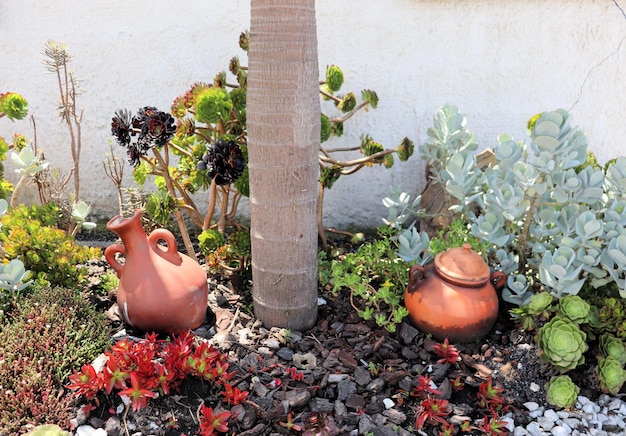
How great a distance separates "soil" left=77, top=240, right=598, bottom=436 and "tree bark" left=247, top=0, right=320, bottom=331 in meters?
0.18

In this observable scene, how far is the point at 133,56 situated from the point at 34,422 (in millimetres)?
2380

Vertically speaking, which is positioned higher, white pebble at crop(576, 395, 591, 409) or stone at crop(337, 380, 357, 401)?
stone at crop(337, 380, 357, 401)

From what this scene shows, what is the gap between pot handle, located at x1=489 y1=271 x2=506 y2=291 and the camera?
231 cm

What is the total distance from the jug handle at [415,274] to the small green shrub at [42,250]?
1537 mm

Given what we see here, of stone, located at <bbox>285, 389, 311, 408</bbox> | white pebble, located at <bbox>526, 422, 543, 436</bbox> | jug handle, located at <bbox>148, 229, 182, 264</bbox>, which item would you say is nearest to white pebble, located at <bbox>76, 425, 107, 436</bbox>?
stone, located at <bbox>285, 389, 311, 408</bbox>

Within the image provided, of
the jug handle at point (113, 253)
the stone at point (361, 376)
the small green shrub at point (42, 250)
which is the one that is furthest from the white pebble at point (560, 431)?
the small green shrub at point (42, 250)

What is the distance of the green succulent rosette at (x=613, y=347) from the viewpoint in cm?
207

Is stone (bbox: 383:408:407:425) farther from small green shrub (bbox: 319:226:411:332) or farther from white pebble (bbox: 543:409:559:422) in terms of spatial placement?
white pebble (bbox: 543:409:559:422)

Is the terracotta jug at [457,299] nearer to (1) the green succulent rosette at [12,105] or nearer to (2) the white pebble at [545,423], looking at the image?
(2) the white pebble at [545,423]

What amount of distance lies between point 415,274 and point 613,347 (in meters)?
0.82

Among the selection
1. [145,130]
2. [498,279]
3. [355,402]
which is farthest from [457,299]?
[145,130]

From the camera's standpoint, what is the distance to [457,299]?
2.21 meters

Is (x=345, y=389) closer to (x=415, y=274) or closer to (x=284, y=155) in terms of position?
(x=415, y=274)

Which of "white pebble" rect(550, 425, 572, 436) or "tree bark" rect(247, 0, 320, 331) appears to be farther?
"tree bark" rect(247, 0, 320, 331)
